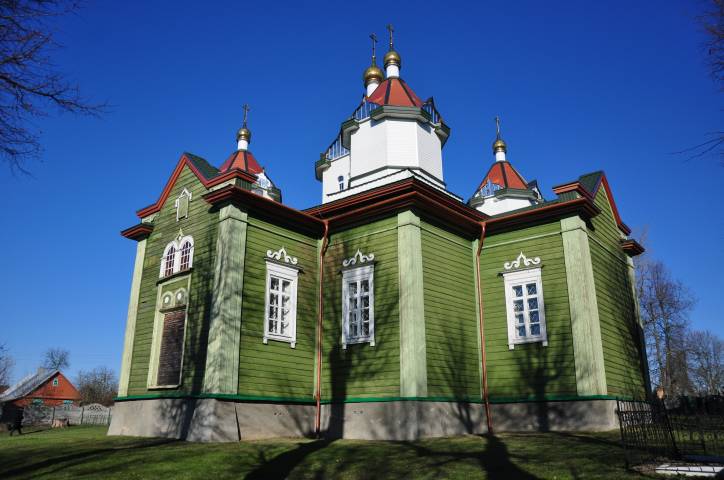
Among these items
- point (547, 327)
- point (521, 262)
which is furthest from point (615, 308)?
point (521, 262)

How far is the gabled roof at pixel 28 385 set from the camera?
53.4 metres

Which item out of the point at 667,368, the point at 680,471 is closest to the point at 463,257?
the point at 680,471

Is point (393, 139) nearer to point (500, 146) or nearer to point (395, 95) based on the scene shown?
point (395, 95)

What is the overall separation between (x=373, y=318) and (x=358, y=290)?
95 cm

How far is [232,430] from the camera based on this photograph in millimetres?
12617

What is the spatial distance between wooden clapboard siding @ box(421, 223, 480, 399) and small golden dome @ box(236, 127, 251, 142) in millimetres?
14008

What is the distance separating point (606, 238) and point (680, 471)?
1008 cm

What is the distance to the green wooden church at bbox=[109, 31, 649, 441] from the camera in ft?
43.9

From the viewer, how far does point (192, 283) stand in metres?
15.0

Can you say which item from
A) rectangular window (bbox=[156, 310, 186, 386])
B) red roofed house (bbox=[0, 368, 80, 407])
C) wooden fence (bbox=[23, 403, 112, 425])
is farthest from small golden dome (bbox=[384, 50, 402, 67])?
red roofed house (bbox=[0, 368, 80, 407])

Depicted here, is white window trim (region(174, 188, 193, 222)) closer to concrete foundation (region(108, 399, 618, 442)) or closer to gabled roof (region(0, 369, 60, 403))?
concrete foundation (region(108, 399, 618, 442))

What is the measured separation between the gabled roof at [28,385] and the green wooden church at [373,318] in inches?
1810

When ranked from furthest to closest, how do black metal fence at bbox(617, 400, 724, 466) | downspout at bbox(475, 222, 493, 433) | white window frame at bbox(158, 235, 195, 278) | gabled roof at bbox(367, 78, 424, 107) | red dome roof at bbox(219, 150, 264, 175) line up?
red dome roof at bbox(219, 150, 264, 175) < gabled roof at bbox(367, 78, 424, 107) < white window frame at bbox(158, 235, 195, 278) < downspout at bbox(475, 222, 493, 433) < black metal fence at bbox(617, 400, 724, 466)

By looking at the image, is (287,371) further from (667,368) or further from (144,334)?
(667,368)
